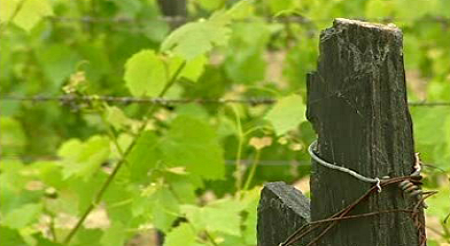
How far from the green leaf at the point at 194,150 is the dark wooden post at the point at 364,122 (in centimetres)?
128

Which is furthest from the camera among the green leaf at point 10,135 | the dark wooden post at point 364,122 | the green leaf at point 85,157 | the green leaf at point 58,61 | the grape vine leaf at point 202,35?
the green leaf at point 10,135

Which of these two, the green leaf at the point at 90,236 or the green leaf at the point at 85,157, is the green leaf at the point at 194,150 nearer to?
the green leaf at the point at 85,157

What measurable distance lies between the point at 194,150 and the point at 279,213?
1172 mm

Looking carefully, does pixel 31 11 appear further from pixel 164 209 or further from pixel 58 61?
pixel 58 61

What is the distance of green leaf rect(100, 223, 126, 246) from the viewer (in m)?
2.65

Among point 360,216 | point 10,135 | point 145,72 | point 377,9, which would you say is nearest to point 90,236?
point 145,72

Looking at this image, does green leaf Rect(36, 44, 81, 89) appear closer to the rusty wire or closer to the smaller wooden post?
the smaller wooden post

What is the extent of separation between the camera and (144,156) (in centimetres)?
269

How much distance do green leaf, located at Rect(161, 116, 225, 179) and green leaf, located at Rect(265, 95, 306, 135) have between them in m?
0.17

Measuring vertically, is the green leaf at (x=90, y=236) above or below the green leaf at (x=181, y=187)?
below

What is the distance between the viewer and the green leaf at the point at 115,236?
2.65 meters

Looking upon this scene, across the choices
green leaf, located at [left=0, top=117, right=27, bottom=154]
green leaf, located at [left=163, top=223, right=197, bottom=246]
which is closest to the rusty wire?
green leaf, located at [left=163, top=223, right=197, bottom=246]

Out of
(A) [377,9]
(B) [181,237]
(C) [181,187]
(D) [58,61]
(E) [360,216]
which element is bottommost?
(E) [360,216]

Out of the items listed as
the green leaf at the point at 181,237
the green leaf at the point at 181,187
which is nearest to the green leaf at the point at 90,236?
the green leaf at the point at 181,187
